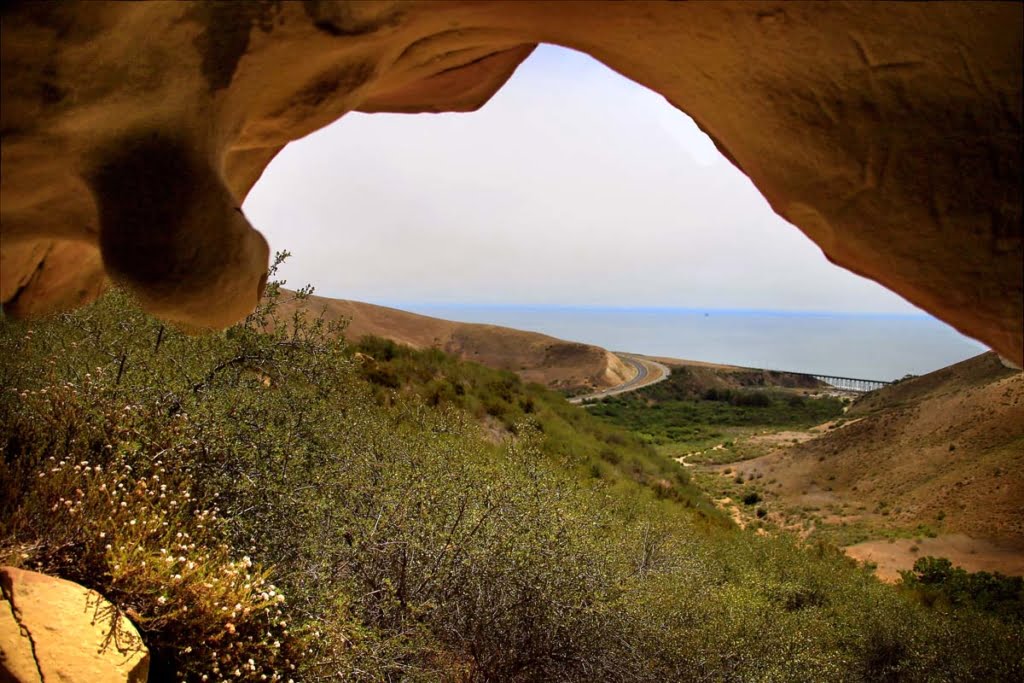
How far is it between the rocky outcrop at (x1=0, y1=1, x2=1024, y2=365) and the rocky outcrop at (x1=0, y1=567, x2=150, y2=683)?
1932 millimetres

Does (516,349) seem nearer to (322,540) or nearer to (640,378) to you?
(640,378)

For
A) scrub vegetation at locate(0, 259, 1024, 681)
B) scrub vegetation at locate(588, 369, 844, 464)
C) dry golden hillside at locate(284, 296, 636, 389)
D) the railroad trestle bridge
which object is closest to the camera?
scrub vegetation at locate(0, 259, 1024, 681)

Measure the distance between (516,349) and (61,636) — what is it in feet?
131

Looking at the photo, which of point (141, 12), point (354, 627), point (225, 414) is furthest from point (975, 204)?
point (225, 414)

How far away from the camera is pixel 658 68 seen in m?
2.45

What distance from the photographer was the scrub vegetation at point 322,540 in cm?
388

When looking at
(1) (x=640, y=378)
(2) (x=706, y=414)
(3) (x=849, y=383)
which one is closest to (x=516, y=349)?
(1) (x=640, y=378)

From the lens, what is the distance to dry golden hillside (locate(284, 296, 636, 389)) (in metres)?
39.1

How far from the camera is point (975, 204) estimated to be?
189cm

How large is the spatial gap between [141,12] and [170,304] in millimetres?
833

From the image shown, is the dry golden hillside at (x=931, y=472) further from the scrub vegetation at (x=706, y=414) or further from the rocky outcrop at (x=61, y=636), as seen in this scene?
the rocky outcrop at (x=61, y=636)

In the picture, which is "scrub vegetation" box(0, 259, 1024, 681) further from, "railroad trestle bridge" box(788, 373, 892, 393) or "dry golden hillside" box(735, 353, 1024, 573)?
"railroad trestle bridge" box(788, 373, 892, 393)

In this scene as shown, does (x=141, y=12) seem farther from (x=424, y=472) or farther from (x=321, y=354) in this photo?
(x=321, y=354)

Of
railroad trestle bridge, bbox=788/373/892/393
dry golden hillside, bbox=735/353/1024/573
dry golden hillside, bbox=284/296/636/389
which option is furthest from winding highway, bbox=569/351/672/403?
dry golden hillside, bbox=735/353/1024/573
